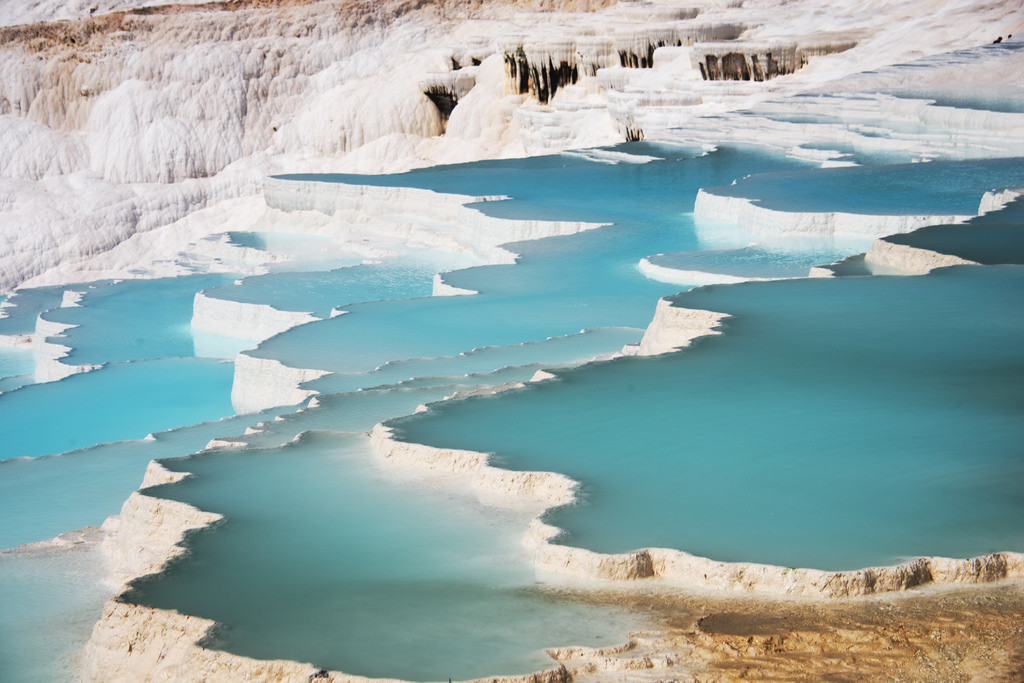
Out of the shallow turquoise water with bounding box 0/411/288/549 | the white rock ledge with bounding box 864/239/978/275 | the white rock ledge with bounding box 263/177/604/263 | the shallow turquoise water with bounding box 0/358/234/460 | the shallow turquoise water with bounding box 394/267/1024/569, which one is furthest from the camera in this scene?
the white rock ledge with bounding box 263/177/604/263

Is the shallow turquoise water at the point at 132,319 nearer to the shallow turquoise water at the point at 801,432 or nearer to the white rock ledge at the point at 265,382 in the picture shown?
the white rock ledge at the point at 265,382

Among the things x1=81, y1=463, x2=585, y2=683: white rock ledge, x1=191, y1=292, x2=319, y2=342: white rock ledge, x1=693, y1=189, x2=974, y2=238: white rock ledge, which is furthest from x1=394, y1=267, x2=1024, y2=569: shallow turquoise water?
x1=191, y1=292, x2=319, y2=342: white rock ledge

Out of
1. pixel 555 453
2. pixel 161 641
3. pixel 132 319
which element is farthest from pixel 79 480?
pixel 132 319

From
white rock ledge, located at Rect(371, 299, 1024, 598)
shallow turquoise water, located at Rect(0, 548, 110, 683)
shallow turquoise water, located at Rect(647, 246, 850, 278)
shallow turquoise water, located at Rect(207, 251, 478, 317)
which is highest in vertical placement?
white rock ledge, located at Rect(371, 299, 1024, 598)

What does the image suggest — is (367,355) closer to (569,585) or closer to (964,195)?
(569,585)

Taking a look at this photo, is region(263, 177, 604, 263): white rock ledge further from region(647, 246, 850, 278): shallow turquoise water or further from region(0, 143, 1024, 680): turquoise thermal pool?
region(0, 143, 1024, 680): turquoise thermal pool

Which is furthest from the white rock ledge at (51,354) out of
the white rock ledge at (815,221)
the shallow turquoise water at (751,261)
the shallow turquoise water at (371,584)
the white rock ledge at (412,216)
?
the shallow turquoise water at (371,584)
